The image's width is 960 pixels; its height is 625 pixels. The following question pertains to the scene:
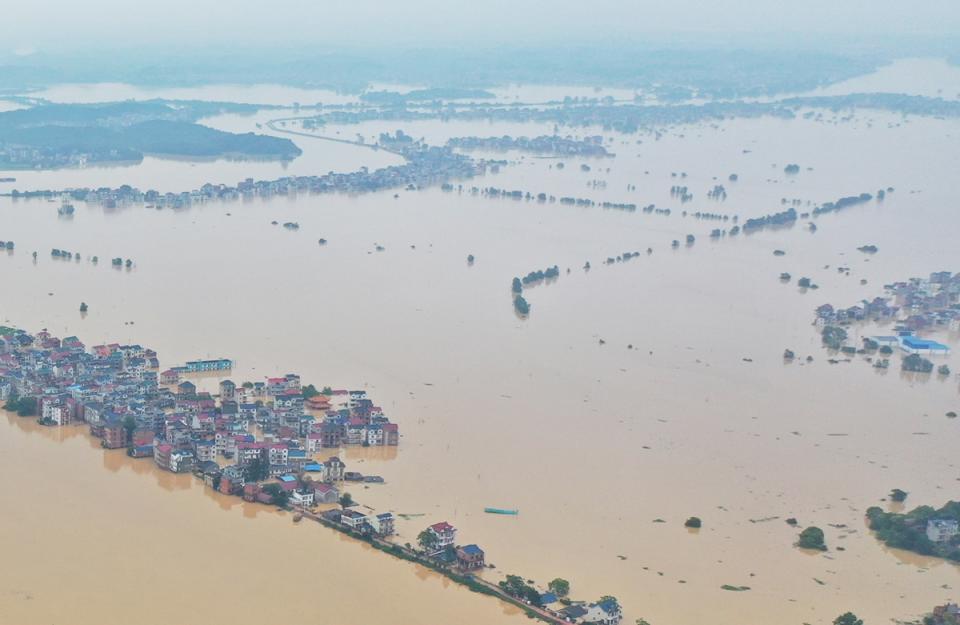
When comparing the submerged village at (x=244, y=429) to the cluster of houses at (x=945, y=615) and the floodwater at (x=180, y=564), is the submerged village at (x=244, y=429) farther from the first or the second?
the cluster of houses at (x=945, y=615)

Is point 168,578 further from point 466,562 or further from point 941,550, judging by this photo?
point 941,550

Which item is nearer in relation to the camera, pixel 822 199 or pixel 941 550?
pixel 941 550

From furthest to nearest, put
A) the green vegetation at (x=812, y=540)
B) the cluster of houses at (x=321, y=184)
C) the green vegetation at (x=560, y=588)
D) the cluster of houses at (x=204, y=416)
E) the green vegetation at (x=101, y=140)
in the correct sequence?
the green vegetation at (x=101, y=140)
the cluster of houses at (x=321, y=184)
the cluster of houses at (x=204, y=416)
the green vegetation at (x=812, y=540)
the green vegetation at (x=560, y=588)

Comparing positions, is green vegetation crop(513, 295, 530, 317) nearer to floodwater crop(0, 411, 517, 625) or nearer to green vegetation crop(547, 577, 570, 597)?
floodwater crop(0, 411, 517, 625)

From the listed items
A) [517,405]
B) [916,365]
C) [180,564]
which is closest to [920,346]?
[916,365]

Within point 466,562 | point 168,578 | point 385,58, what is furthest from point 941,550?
point 385,58

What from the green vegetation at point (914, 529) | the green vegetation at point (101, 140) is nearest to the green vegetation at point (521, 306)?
the green vegetation at point (914, 529)
